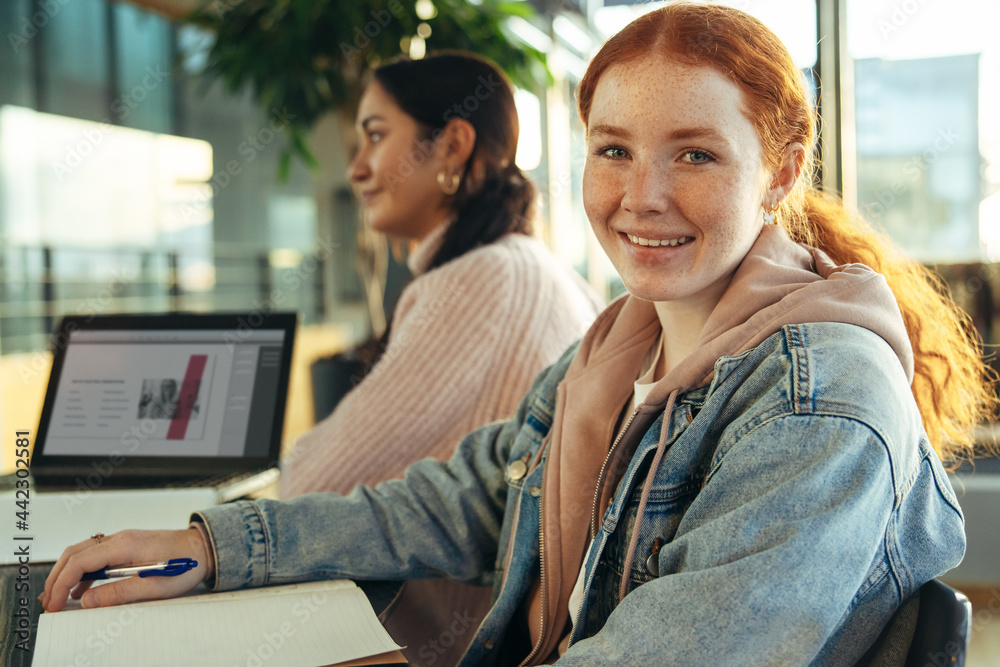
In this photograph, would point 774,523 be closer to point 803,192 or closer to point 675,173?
point 675,173

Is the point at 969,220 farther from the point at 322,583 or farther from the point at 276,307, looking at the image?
the point at 276,307

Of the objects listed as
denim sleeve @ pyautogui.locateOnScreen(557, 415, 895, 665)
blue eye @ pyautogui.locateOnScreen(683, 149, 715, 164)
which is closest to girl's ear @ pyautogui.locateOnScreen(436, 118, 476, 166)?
blue eye @ pyautogui.locateOnScreen(683, 149, 715, 164)

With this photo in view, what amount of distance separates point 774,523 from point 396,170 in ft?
4.26

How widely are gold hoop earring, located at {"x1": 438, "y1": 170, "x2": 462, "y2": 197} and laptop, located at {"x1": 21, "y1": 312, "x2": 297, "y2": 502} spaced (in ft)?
1.85

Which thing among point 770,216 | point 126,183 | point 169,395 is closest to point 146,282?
point 126,183

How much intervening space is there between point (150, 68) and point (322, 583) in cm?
545

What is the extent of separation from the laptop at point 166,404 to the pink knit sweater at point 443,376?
184 mm

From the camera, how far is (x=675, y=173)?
80 cm

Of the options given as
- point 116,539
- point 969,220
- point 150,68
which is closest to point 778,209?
point 116,539

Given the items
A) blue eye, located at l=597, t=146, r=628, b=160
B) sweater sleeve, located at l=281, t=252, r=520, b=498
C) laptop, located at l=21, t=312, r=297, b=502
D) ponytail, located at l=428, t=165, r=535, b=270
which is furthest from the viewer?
ponytail, located at l=428, t=165, r=535, b=270

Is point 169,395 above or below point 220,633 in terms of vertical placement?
above

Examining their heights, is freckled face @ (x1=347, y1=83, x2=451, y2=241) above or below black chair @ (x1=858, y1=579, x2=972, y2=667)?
above

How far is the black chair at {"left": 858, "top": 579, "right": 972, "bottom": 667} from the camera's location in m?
0.62

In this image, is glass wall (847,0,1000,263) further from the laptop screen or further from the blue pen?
the blue pen
